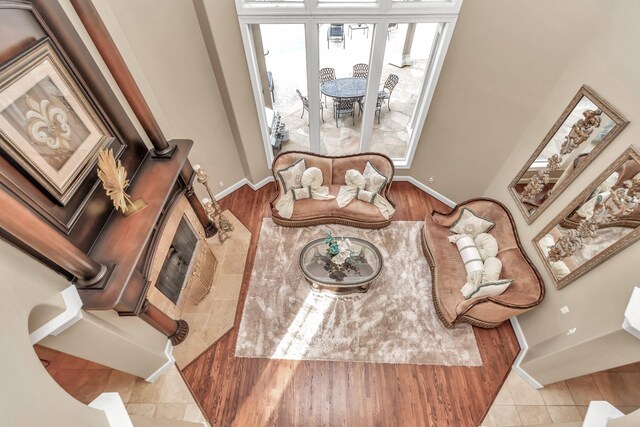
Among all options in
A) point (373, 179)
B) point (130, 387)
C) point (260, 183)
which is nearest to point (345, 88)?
point (373, 179)

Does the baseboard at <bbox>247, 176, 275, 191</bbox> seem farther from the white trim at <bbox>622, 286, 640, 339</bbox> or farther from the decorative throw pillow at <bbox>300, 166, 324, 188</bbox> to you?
the white trim at <bbox>622, 286, 640, 339</bbox>

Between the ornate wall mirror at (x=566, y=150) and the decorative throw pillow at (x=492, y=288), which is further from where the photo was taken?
the decorative throw pillow at (x=492, y=288)

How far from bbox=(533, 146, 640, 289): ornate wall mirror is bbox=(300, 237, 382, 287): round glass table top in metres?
2.10

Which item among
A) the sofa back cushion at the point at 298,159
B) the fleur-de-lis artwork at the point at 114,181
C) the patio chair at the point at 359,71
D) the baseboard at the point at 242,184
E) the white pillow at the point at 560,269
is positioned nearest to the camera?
the fleur-de-lis artwork at the point at 114,181

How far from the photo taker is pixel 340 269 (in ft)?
14.1

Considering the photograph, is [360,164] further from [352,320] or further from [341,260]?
[352,320]

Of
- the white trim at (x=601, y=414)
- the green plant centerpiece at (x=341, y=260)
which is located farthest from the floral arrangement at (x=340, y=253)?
the white trim at (x=601, y=414)

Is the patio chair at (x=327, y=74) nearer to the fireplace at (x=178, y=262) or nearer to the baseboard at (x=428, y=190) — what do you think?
the baseboard at (x=428, y=190)

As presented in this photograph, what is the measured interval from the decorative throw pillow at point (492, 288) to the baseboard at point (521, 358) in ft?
2.56

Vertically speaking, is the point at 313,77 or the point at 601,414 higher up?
the point at 313,77

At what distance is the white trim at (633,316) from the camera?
7.51 ft

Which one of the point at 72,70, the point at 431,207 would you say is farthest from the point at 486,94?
the point at 72,70

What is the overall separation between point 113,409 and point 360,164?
4.43 m

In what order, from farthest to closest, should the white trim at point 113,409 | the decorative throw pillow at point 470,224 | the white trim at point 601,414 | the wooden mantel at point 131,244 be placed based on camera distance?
the decorative throw pillow at point 470,224 < the wooden mantel at point 131,244 < the white trim at point 601,414 < the white trim at point 113,409
